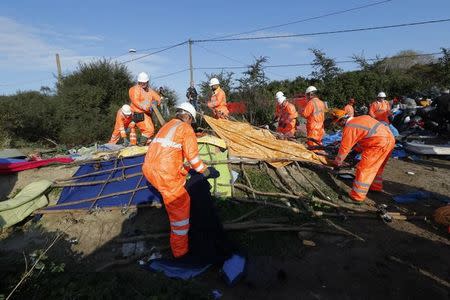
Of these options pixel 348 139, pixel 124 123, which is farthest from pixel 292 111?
pixel 124 123

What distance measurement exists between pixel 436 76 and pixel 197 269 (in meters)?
21.7

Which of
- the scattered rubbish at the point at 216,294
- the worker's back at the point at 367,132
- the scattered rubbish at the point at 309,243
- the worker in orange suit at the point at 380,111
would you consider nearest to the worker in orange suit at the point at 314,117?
the worker's back at the point at 367,132

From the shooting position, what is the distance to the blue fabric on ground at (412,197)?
6.13m

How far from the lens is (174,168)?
410cm

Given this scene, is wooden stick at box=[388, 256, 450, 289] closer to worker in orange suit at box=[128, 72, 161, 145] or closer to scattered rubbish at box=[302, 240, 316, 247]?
scattered rubbish at box=[302, 240, 316, 247]

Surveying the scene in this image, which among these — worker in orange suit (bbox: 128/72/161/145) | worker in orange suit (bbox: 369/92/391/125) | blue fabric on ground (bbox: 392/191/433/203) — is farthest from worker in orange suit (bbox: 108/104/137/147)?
worker in orange suit (bbox: 369/92/391/125)

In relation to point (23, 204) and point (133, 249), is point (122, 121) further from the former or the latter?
point (133, 249)

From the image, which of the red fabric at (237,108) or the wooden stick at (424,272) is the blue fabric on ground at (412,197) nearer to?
the wooden stick at (424,272)

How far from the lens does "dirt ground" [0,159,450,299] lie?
3.35 meters

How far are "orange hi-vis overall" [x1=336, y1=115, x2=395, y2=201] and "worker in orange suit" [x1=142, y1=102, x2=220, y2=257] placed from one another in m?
3.09

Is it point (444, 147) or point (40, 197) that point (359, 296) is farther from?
point (444, 147)

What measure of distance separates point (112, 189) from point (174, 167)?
8.47ft

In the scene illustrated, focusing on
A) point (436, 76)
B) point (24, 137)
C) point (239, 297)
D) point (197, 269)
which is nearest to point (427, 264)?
point (239, 297)

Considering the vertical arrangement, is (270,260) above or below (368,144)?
below
